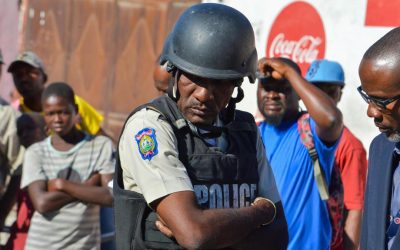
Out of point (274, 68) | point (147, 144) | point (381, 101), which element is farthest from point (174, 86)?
point (274, 68)

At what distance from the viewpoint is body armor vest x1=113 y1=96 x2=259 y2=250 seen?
3.15 m

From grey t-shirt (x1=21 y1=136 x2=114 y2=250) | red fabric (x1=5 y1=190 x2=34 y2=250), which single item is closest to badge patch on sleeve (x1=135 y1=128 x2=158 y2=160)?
grey t-shirt (x1=21 y1=136 x2=114 y2=250)

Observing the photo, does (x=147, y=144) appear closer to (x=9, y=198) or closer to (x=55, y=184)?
(x=55, y=184)

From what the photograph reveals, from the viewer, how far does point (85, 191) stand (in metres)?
5.46

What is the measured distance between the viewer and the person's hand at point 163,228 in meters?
3.06

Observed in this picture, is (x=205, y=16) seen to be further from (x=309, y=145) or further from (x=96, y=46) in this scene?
(x=96, y=46)

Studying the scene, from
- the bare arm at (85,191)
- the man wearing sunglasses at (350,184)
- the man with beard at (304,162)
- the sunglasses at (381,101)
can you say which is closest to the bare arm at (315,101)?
the man with beard at (304,162)

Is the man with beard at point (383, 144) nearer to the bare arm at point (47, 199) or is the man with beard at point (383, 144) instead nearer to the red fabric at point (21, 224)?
the bare arm at point (47, 199)

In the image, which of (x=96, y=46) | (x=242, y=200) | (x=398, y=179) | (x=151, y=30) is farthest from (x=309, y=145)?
(x=96, y=46)

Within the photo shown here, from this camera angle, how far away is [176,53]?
129 inches

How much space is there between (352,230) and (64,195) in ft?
6.04

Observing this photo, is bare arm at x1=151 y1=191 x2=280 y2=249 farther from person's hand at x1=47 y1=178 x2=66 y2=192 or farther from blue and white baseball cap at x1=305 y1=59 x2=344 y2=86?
blue and white baseball cap at x1=305 y1=59 x2=344 y2=86

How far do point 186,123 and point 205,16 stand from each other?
411mm

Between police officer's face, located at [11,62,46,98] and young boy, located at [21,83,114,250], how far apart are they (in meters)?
1.12
